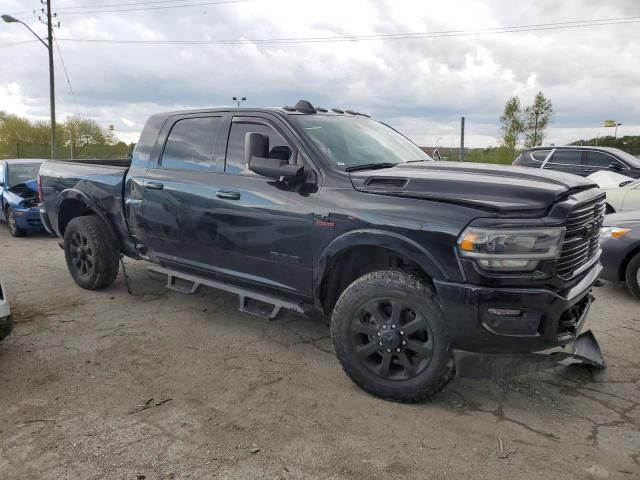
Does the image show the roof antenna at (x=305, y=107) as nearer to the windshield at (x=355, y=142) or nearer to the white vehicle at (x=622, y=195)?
the windshield at (x=355, y=142)

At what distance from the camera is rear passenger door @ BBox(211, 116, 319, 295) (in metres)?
3.66

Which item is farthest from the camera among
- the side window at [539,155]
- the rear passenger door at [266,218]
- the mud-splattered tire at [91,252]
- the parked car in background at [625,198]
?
the side window at [539,155]

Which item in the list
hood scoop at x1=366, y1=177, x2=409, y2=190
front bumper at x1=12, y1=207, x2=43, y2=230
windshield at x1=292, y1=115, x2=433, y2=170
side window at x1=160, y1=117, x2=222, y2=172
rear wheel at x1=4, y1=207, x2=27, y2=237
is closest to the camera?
hood scoop at x1=366, y1=177, x2=409, y2=190

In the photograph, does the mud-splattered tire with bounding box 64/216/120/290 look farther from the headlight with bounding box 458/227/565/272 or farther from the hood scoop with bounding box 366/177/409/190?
the headlight with bounding box 458/227/565/272

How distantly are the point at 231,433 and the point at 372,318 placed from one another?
3.65 ft

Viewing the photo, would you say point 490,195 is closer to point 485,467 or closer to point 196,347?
point 485,467

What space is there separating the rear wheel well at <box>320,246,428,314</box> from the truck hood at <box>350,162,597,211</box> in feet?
1.41

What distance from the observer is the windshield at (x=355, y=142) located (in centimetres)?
382

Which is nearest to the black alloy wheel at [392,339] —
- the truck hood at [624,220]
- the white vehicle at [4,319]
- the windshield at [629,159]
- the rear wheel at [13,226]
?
the white vehicle at [4,319]

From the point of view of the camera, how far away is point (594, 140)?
49.2 metres

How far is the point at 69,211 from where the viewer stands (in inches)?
233

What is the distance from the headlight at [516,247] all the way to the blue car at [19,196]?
882cm

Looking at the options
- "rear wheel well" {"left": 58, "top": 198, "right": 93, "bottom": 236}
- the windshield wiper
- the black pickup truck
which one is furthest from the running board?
"rear wheel well" {"left": 58, "top": 198, "right": 93, "bottom": 236}

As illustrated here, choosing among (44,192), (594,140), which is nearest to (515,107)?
(594,140)
